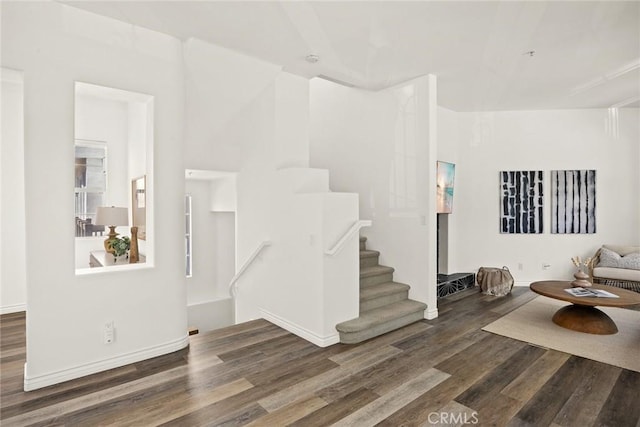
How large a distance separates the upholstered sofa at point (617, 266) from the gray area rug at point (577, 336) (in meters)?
0.63

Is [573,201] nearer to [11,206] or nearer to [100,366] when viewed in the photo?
[100,366]

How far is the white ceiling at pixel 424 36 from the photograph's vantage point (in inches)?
105

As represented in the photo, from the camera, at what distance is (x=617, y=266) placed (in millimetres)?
5070

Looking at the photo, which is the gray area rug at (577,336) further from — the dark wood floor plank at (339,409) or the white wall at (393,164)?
the dark wood floor plank at (339,409)

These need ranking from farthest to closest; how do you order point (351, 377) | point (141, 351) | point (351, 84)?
point (351, 84) < point (141, 351) < point (351, 377)

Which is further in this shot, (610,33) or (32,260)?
(610,33)

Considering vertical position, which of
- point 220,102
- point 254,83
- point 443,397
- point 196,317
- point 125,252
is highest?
point 254,83

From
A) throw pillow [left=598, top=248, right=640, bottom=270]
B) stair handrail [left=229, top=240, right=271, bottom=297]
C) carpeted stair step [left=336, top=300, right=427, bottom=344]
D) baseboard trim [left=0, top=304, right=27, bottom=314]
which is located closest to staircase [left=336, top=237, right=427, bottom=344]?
carpeted stair step [left=336, top=300, right=427, bottom=344]

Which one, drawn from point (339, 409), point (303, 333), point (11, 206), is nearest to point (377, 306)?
point (303, 333)

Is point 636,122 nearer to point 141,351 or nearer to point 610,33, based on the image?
point 610,33

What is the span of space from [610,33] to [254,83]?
3.51m

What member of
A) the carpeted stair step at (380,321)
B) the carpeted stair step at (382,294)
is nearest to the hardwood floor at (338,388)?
the carpeted stair step at (380,321)

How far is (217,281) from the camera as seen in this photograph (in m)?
6.06

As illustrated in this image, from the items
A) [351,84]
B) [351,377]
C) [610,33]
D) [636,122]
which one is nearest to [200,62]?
[351,84]
